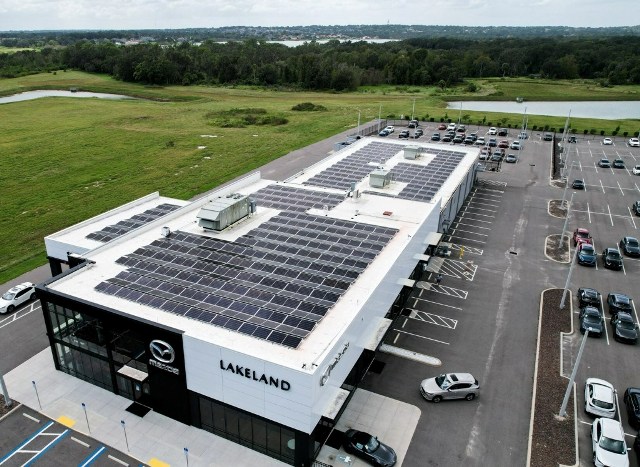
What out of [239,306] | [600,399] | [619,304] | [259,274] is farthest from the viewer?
[619,304]

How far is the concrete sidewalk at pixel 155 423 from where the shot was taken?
25.8 metres

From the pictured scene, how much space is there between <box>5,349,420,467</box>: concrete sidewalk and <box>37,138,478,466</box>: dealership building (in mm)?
679

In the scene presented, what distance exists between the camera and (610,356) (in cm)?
3428

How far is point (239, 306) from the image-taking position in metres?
28.1

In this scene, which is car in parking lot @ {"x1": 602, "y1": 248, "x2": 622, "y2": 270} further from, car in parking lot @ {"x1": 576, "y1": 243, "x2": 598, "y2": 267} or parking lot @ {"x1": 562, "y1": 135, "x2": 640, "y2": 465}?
car in parking lot @ {"x1": 576, "y1": 243, "x2": 598, "y2": 267}

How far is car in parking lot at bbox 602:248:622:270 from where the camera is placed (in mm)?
46531

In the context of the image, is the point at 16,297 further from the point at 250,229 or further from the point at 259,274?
the point at 259,274

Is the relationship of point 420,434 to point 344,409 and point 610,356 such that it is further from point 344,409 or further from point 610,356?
point 610,356

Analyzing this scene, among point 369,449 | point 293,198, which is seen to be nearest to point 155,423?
point 369,449

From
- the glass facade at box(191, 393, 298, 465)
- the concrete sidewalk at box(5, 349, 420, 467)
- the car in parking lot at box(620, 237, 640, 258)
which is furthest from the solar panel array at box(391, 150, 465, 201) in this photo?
the glass facade at box(191, 393, 298, 465)

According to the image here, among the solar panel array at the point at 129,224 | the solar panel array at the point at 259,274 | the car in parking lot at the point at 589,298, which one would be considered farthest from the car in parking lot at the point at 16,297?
the car in parking lot at the point at 589,298

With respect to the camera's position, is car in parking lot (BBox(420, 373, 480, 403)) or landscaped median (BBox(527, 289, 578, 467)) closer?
landscaped median (BBox(527, 289, 578, 467))

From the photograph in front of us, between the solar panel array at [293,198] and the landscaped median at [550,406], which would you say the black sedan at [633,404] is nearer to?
the landscaped median at [550,406]

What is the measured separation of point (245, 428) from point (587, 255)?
3903 centimetres
